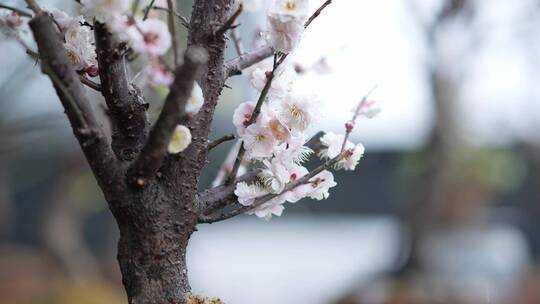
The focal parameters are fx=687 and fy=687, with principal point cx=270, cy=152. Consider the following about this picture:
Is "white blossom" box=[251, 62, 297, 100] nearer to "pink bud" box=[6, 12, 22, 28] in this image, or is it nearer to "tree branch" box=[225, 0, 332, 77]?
"tree branch" box=[225, 0, 332, 77]

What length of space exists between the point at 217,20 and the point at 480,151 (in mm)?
3901

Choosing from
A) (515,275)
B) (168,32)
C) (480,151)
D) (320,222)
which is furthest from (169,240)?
(320,222)

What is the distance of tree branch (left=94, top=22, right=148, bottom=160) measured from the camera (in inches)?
25.7

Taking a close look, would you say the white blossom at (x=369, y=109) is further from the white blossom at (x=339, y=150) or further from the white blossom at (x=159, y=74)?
the white blossom at (x=159, y=74)

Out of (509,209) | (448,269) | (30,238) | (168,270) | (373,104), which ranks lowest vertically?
(168,270)

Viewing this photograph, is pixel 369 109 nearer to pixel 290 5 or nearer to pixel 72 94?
pixel 290 5

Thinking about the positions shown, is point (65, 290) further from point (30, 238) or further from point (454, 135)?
point (30, 238)

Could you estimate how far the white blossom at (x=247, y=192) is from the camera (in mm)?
747

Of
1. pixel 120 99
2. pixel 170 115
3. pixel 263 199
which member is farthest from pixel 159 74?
pixel 263 199

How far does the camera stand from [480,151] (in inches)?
172

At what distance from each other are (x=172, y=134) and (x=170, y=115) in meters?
0.03

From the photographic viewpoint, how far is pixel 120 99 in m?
0.69

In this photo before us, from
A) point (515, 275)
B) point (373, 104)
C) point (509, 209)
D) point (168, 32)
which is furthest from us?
point (509, 209)

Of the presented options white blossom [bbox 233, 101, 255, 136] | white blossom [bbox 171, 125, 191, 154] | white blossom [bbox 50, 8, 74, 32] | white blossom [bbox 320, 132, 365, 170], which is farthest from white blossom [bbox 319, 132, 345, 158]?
white blossom [bbox 50, 8, 74, 32]
